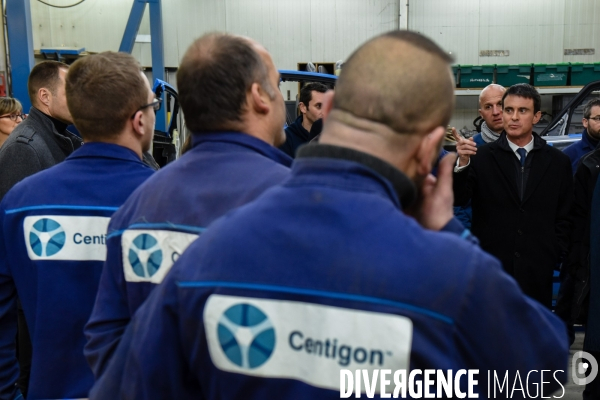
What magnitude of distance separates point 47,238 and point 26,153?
4.31ft

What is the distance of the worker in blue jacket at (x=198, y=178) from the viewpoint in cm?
136

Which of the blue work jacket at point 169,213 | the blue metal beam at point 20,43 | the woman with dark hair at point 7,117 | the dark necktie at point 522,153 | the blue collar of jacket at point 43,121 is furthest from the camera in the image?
the blue metal beam at point 20,43

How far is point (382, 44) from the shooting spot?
1.05 meters

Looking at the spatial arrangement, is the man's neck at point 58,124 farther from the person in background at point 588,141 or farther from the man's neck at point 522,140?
the person in background at point 588,141

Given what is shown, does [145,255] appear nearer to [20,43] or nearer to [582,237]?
[582,237]

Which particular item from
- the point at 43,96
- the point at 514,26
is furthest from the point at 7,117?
the point at 514,26

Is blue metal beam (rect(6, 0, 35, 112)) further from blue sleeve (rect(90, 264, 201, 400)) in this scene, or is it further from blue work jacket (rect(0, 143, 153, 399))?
blue sleeve (rect(90, 264, 201, 400))

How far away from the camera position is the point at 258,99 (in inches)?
58.7

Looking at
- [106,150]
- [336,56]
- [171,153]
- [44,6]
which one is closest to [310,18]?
[336,56]

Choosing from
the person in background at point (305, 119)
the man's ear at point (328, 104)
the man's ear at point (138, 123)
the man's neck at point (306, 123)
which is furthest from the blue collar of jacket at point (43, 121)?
the man's ear at point (328, 104)

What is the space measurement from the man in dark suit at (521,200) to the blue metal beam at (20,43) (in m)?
4.19

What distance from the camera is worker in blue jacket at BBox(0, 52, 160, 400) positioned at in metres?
1.87

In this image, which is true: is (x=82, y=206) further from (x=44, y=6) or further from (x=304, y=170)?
(x=44, y=6)

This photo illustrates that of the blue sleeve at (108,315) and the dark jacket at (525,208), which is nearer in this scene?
the blue sleeve at (108,315)
